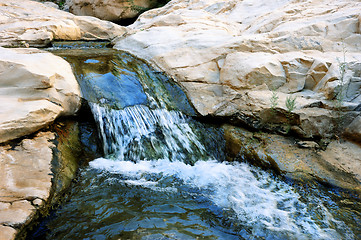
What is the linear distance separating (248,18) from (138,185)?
7001 mm

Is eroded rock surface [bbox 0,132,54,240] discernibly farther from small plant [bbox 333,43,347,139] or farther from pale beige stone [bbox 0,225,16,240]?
small plant [bbox 333,43,347,139]

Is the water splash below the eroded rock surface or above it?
below

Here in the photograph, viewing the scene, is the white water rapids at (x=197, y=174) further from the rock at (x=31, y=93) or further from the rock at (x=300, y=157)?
the rock at (x=31, y=93)

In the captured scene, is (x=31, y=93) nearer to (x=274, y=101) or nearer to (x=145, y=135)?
(x=145, y=135)

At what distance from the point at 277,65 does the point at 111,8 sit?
1063 centimetres

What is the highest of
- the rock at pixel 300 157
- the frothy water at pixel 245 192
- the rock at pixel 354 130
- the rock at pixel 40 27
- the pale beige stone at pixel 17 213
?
the rock at pixel 40 27

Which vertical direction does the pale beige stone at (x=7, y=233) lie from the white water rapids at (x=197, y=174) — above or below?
above

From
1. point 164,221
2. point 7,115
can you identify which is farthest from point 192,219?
point 7,115

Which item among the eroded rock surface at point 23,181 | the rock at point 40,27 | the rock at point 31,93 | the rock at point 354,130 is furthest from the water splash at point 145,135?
the rock at point 40,27

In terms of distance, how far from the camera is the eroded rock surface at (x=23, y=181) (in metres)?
2.16

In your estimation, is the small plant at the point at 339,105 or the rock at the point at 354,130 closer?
the rock at the point at 354,130

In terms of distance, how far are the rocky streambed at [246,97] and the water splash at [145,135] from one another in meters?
0.31

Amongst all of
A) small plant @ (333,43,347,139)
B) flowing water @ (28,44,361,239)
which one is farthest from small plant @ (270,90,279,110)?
flowing water @ (28,44,361,239)

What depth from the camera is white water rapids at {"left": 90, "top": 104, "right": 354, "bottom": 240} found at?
8.22ft
